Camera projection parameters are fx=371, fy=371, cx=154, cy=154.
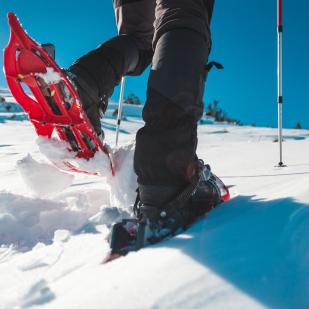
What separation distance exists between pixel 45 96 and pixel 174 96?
620mm

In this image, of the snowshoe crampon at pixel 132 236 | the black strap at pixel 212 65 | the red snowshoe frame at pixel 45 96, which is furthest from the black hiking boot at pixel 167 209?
the red snowshoe frame at pixel 45 96

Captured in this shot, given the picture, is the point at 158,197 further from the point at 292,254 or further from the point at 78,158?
the point at 78,158

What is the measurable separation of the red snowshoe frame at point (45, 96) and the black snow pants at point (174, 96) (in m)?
0.44

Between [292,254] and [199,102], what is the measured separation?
0.49 metres

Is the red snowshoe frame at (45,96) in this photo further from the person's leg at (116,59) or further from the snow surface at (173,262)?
the snow surface at (173,262)

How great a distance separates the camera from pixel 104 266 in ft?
2.50

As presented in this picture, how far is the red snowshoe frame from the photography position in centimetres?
130

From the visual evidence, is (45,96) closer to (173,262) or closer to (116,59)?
(116,59)

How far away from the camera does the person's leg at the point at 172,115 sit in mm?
971

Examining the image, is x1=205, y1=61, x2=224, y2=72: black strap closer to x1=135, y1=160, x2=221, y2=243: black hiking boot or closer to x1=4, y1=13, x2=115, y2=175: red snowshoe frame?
x1=135, y1=160, x2=221, y2=243: black hiking boot

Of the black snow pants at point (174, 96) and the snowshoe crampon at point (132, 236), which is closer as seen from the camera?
the snowshoe crampon at point (132, 236)

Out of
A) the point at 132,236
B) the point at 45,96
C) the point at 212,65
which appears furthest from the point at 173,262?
the point at 45,96

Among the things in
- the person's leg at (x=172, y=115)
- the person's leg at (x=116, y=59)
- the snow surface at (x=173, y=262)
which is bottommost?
the snow surface at (x=173, y=262)

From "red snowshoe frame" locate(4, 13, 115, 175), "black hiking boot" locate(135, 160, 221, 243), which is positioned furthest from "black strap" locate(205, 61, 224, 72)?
"red snowshoe frame" locate(4, 13, 115, 175)
